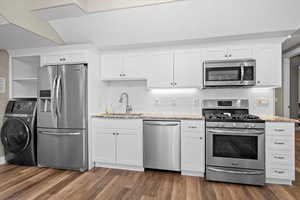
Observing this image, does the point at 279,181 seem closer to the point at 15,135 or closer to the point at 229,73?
the point at 229,73

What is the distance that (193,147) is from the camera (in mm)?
2768

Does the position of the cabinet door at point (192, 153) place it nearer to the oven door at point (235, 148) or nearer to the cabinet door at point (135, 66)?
the oven door at point (235, 148)

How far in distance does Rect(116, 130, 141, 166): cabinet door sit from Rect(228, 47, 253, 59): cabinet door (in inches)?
84.4

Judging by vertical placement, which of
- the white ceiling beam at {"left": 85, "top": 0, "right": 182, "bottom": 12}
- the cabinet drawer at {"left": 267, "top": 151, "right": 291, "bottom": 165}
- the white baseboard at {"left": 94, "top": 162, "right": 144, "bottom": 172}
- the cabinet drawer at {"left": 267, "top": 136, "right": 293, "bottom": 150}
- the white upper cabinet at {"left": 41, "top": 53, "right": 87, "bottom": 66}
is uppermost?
the white ceiling beam at {"left": 85, "top": 0, "right": 182, "bottom": 12}

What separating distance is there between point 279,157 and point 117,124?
2.54m

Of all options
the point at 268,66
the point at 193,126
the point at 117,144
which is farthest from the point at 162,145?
the point at 268,66

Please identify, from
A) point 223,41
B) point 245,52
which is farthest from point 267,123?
point 223,41

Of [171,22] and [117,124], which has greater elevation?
[171,22]

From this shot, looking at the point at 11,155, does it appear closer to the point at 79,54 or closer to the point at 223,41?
the point at 79,54

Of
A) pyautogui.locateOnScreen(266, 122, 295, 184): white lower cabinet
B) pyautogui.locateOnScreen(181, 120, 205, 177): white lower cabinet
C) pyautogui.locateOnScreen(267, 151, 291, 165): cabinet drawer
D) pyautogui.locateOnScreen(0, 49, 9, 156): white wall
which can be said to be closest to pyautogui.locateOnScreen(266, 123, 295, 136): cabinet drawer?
pyautogui.locateOnScreen(266, 122, 295, 184): white lower cabinet

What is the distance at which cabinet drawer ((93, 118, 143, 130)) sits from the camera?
3.00 meters

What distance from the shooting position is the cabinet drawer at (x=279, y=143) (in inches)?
96.8

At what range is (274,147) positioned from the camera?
2.50m

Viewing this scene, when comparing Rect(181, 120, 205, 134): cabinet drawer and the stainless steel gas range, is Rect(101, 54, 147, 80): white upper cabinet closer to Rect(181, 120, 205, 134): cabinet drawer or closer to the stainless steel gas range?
Rect(181, 120, 205, 134): cabinet drawer
